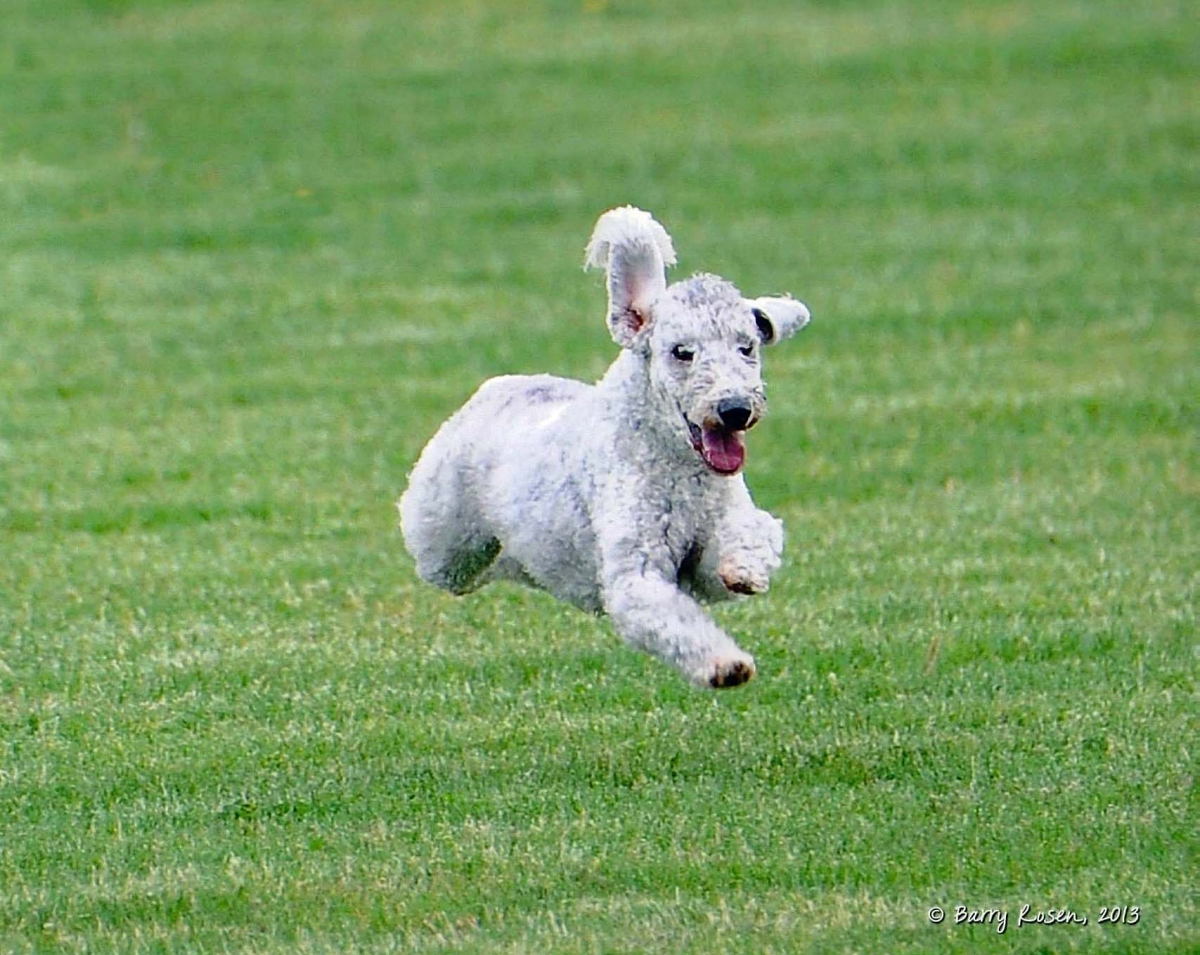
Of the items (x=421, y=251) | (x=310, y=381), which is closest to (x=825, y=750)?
(x=310, y=381)

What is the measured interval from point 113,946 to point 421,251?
12.3 m

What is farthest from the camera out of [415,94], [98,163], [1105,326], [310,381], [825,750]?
[415,94]

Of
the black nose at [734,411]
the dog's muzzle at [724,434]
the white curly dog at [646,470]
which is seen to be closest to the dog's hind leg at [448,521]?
the white curly dog at [646,470]

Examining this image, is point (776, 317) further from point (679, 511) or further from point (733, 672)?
point (733, 672)

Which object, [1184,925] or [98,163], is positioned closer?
[1184,925]

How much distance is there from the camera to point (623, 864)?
6586mm

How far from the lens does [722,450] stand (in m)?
6.33

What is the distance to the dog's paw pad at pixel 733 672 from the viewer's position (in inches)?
241

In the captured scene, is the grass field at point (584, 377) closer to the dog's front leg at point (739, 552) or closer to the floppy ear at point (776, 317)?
the dog's front leg at point (739, 552)

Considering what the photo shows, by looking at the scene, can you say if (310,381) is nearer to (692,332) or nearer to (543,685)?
(543,685)

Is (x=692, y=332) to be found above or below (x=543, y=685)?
above

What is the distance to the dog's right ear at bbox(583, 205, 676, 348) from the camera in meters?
6.71

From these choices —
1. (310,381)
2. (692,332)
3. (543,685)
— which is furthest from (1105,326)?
(692,332)

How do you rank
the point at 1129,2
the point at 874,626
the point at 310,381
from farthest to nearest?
the point at 1129,2 < the point at 310,381 < the point at 874,626
